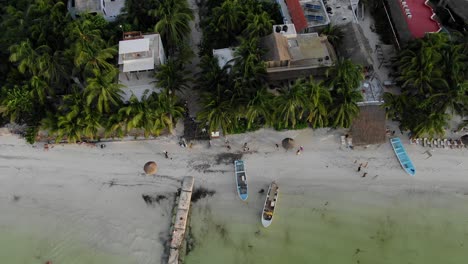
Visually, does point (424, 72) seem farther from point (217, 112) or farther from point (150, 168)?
point (150, 168)

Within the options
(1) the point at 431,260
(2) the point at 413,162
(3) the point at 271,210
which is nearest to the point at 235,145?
(3) the point at 271,210

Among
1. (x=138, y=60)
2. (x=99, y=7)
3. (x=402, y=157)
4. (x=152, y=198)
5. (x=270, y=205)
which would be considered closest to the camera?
(x=270, y=205)

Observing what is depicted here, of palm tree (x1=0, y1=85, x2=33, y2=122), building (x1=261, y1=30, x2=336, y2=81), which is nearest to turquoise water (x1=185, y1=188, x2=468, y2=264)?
building (x1=261, y1=30, x2=336, y2=81)

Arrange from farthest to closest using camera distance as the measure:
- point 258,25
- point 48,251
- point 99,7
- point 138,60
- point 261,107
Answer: point 99,7 → point 258,25 → point 138,60 → point 261,107 → point 48,251

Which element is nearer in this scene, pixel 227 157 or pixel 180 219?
pixel 180 219

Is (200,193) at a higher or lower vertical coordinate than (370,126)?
lower

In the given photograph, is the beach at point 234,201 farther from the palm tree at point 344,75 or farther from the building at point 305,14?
the building at point 305,14

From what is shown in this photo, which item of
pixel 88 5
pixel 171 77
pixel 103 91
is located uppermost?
pixel 88 5

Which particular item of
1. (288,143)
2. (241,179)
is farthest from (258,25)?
(241,179)

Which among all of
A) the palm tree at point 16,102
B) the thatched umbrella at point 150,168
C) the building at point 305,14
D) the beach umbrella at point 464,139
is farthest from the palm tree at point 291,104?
the palm tree at point 16,102
